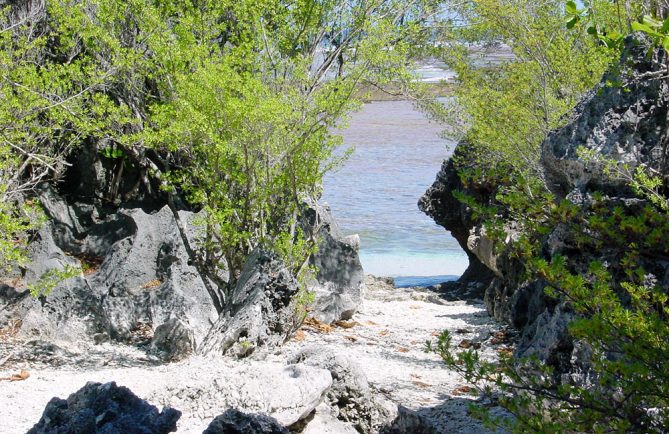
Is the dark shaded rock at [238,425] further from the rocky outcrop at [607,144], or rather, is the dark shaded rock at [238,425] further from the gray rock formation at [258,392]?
the rocky outcrop at [607,144]

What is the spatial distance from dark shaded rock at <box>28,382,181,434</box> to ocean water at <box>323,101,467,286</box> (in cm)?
1410

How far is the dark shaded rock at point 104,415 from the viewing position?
4.43 metres

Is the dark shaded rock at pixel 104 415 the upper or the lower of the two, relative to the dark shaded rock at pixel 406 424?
upper

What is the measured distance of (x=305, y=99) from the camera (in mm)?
9156

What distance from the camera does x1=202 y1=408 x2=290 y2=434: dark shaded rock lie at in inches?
176

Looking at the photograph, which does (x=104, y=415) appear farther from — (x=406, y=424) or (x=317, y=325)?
(x=317, y=325)

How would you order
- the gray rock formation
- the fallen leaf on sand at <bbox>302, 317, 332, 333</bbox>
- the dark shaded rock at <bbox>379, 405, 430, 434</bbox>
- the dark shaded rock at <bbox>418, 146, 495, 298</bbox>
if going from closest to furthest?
the gray rock formation → the dark shaded rock at <bbox>379, 405, 430, 434</bbox> → the fallen leaf on sand at <bbox>302, 317, 332, 333</bbox> → the dark shaded rock at <bbox>418, 146, 495, 298</bbox>

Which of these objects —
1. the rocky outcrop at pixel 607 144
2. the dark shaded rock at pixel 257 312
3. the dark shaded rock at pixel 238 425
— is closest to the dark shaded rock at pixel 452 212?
the dark shaded rock at pixel 257 312

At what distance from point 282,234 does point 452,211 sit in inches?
317

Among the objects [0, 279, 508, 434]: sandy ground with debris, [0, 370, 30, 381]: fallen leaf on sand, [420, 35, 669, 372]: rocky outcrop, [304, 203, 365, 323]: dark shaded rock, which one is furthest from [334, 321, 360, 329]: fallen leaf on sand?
[420, 35, 669, 372]: rocky outcrop

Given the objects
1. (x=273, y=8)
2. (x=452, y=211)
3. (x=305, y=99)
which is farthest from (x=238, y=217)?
(x=452, y=211)

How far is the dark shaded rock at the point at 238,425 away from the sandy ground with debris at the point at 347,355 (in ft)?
3.06

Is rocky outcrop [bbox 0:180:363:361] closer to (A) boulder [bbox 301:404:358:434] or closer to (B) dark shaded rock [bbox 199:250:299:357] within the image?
(B) dark shaded rock [bbox 199:250:299:357]

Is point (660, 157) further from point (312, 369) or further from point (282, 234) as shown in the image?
point (282, 234)
